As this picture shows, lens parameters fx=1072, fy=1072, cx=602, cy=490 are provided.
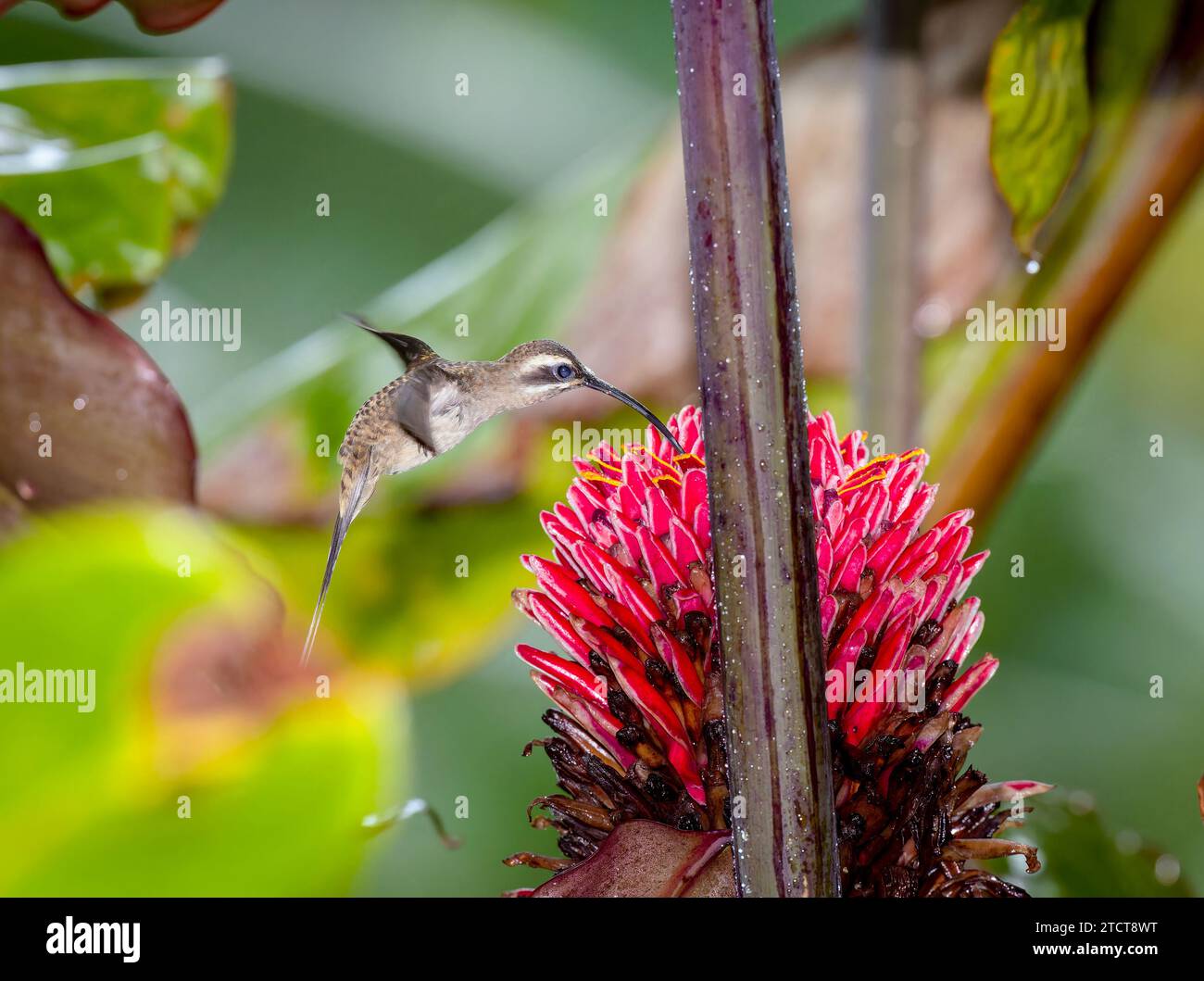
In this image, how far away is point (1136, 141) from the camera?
0.57 m

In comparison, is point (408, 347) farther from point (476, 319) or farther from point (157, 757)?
point (157, 757)

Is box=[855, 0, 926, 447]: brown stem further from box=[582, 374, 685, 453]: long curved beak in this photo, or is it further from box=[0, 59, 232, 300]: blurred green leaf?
box=[0, 59, 232, 300]: blurred green leaf

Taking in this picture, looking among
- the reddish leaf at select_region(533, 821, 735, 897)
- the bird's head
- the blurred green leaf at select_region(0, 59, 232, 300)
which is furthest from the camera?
the blurred green leaf at select_region(0, 59, 232, 300)

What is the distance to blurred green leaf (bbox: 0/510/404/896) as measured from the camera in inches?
4.5

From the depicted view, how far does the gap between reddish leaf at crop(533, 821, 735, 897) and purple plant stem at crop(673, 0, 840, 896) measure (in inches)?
0.7

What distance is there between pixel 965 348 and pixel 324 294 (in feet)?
1.21

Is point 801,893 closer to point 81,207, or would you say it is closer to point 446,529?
point 446,529

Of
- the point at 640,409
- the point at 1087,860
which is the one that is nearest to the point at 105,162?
the point at 640,409

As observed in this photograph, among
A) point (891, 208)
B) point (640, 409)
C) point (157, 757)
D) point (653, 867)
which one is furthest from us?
point (891, 208)

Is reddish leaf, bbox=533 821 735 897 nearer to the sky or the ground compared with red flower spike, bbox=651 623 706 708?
nearer to the ground

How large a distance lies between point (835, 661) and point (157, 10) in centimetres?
41

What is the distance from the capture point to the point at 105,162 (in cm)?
58

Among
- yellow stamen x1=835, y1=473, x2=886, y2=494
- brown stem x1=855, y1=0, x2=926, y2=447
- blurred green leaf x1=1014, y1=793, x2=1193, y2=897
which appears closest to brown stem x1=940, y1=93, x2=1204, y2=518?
brown stem x1=855, y1=0, x2=926, y2=447
